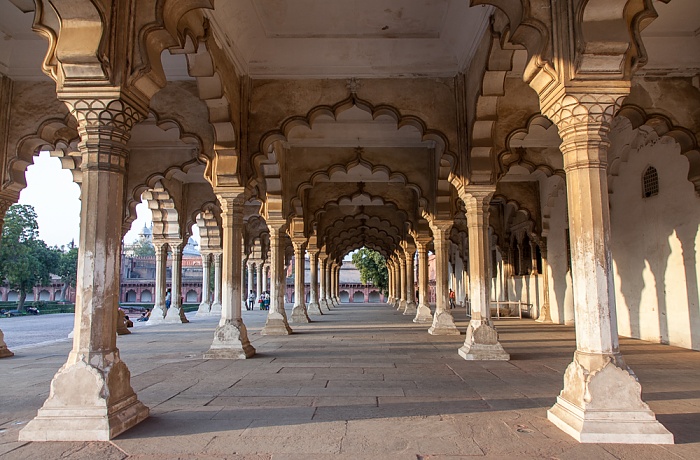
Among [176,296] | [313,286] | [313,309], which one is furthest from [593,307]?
[313,309]

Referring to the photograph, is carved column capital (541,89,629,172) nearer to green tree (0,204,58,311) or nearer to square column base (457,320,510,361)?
square column base (457,320,510,361)

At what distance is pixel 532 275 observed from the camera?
60.8ft

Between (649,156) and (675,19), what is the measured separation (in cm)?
354

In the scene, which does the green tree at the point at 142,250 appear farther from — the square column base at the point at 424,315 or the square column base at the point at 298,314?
the square column base at the point at 424,315

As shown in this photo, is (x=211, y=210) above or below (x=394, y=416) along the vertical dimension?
above

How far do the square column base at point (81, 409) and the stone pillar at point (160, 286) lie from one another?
Result: 48.5 feet

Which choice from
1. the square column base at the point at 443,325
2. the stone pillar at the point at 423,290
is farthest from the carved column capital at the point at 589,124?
the stone pillar at the point at 423,290

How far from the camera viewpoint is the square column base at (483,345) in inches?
331

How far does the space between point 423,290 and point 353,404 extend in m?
12.2

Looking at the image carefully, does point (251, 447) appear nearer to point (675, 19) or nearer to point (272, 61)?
point (272, 61)

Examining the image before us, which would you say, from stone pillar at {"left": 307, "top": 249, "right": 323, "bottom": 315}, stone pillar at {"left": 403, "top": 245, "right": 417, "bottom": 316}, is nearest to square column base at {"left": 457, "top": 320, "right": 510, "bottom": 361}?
stone pillar at {"left": 403, "top": 245, "right": 417, "bottom": 316}

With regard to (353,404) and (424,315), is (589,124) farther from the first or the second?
(424,315)

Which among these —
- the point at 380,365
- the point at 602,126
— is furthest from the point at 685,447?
the point at 380,365

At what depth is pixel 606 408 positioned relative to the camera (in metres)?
4.16
